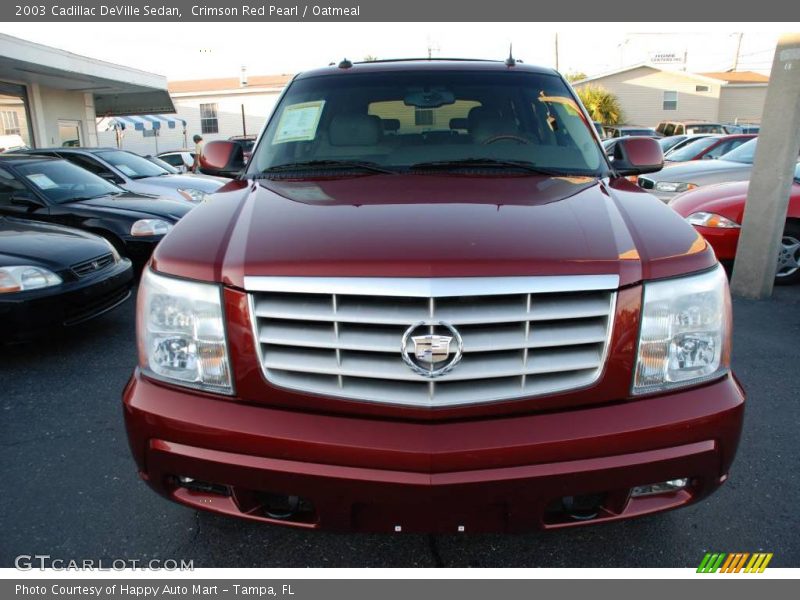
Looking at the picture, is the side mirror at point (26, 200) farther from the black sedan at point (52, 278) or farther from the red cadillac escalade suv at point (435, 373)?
the red cadillac escalade suv at point (435, 373)

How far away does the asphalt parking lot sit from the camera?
228cm

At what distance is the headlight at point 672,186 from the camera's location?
8297 mm

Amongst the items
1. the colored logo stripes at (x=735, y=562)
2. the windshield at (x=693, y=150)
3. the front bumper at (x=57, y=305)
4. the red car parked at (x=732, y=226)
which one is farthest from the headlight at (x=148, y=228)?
the windshield at (x=693, y=150)

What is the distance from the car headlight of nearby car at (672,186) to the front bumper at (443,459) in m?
7.22

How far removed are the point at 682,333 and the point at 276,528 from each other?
161cm

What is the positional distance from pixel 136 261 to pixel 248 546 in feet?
15.6

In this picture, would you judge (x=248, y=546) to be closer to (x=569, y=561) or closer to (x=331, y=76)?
(x=569, y=561)

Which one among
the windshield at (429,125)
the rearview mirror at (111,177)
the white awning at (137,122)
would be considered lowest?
the rearview mirror at (111,177)

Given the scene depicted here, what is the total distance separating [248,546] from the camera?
92.1 inches

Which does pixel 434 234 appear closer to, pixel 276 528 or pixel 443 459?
pixel 443 459

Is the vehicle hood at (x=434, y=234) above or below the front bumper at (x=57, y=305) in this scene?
above

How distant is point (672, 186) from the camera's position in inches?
333

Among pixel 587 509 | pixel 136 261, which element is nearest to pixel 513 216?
pixel 587 509

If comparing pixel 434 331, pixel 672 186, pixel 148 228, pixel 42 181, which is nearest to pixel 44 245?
pixel 148 228
